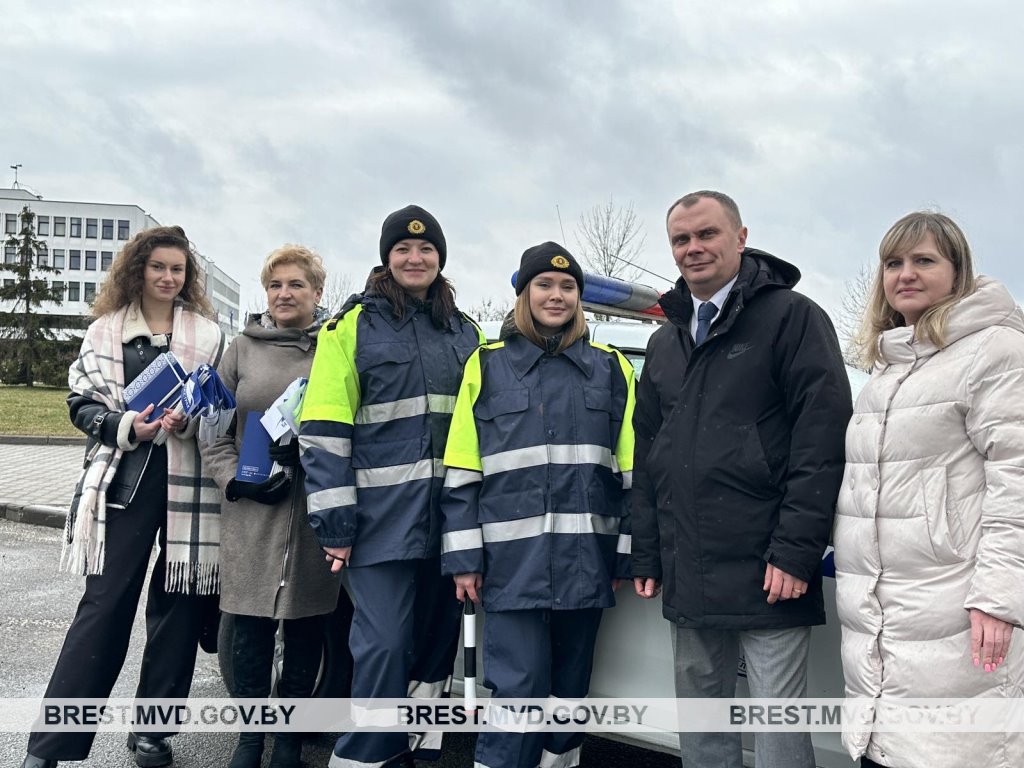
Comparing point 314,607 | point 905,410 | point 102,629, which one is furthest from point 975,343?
point 102,629


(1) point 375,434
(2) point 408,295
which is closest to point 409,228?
(2) point 408,295

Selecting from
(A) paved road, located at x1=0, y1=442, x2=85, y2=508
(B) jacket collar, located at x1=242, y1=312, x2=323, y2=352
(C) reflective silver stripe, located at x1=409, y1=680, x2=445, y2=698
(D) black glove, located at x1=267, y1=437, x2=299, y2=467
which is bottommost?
(C) reflective silver stripe, located at x1=409, y1=680, x2=445, y2=698

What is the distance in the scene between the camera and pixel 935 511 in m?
1.98

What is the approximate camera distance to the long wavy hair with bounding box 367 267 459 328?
10.0 feet

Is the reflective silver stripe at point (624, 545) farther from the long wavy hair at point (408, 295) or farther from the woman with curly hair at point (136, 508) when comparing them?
the woman with curly hair at point (136, 508)

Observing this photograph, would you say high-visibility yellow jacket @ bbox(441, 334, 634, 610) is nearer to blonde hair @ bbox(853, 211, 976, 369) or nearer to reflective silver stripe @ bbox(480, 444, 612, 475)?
reflective silver stripe @ bbox(480, 444, 612, 475)

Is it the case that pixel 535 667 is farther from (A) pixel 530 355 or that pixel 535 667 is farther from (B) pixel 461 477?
(A) pixel 530 355

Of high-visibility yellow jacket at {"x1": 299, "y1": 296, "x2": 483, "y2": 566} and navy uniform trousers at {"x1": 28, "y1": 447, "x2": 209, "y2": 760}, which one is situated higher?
high-visibility yellow jacket at {"x1": 299, "y1": 296, "x2": 483, "y2": 566}

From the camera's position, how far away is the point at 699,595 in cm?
239

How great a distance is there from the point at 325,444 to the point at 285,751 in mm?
1264

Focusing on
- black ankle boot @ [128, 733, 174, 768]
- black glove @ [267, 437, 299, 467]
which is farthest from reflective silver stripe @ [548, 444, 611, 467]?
black ankle boot @ [128, 733, 174, 768]

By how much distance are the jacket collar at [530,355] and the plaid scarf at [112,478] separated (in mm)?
→ 1274

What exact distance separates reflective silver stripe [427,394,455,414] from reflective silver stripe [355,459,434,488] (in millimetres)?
186

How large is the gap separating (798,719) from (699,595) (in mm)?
434
